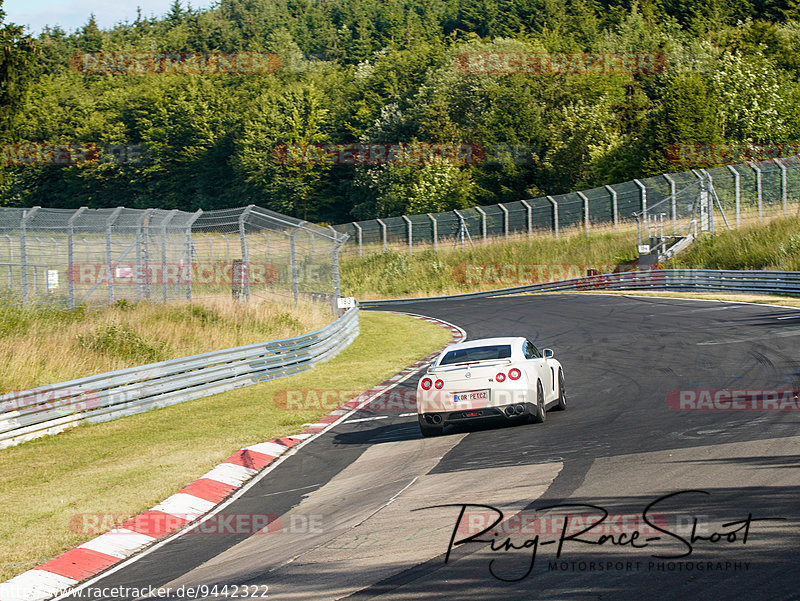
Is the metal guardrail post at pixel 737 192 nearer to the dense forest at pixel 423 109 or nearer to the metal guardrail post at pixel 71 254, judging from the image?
the dense forest at pixel 423 109

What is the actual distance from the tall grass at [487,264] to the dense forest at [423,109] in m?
16.7

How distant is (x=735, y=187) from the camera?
39219 millimetres

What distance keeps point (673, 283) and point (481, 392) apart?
2774 cm

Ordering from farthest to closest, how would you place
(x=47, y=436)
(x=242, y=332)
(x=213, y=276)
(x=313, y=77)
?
(x=313, y=77) < (x=213, y=276) < (x=242, y=332) < (x=47, y=436)

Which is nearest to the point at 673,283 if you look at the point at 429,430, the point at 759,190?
the point at 759,190

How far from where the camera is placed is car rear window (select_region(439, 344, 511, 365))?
39.0 feet

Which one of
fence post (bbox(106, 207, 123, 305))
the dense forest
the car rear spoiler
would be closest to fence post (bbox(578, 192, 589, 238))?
the dense forest

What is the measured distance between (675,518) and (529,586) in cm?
159

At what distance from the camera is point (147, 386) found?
15.7m

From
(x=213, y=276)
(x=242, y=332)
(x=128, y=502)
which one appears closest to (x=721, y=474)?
(x=128, y=502)

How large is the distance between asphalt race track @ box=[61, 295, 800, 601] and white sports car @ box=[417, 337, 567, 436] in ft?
0.98

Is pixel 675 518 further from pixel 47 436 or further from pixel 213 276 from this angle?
pixel 213 276
